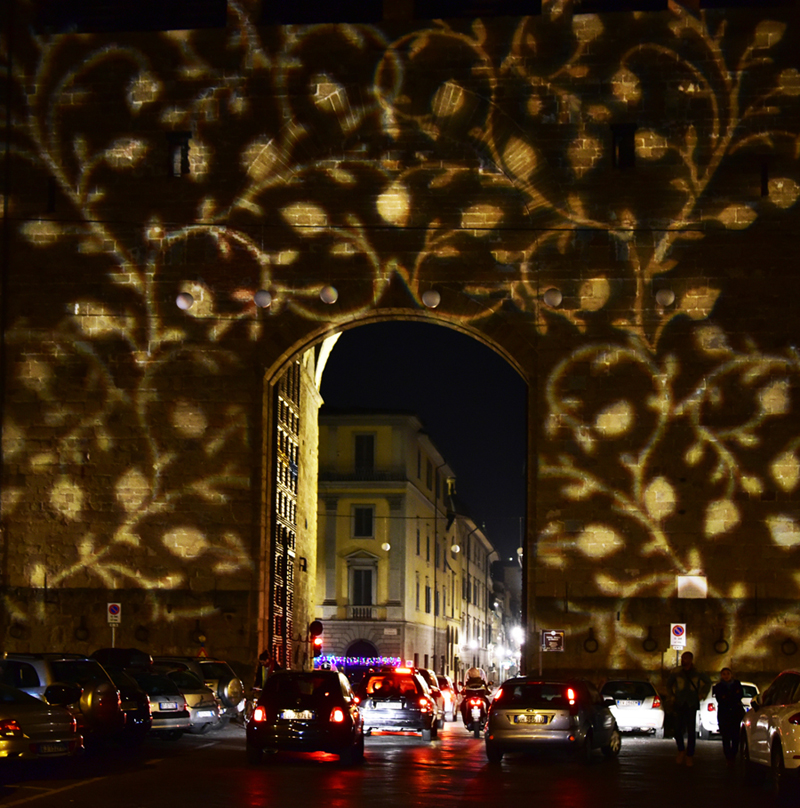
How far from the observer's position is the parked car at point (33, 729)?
14125mm

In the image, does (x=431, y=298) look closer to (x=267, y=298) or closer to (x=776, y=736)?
(x=267, y=298)

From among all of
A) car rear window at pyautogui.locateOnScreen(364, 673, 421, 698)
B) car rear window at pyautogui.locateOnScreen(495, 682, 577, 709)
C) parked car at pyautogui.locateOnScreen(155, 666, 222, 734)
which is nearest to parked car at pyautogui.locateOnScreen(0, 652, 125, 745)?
parked car at pyautogui.locateOnScreen(155, 666, 222, 734)

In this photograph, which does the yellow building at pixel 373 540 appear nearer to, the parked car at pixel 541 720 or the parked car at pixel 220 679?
the parked car at pixel 220 679

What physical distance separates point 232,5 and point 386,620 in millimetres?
35246

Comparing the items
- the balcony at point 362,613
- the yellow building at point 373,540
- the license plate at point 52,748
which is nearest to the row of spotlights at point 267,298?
the license plate at point 52,748

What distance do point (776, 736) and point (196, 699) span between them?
35.2 feet

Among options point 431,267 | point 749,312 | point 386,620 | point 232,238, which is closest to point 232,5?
point 232,238

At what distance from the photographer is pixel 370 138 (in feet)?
94.9

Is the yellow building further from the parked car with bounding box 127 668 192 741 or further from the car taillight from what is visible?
the car taillight

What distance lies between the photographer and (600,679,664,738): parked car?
85.0 feet

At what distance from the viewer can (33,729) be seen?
47.4ft

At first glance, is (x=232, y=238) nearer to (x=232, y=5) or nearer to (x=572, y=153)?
(x=232, y=5)

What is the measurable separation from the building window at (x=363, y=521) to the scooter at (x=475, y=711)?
31.1 meters

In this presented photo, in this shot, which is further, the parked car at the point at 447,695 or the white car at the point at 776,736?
the parked car at the point at 447,695
